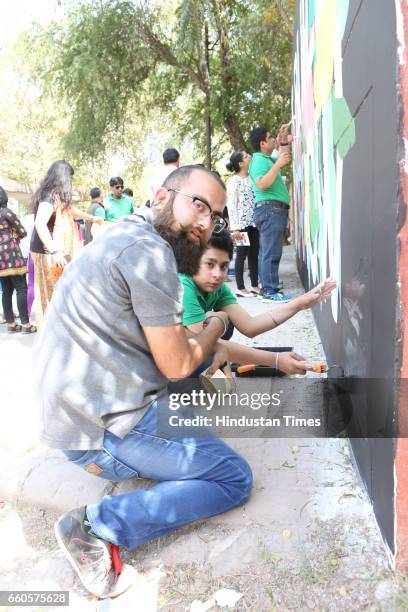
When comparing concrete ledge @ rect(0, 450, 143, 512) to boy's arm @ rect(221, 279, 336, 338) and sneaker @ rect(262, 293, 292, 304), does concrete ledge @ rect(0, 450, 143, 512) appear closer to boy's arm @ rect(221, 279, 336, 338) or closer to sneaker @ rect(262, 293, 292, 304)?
boy's arm @ rect(221, 279, 336, 338)

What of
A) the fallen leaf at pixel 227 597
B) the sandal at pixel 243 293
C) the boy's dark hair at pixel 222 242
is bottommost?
the fallen leaf at pixel 227 597

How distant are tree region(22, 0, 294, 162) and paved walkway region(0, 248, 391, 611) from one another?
8.86 meters

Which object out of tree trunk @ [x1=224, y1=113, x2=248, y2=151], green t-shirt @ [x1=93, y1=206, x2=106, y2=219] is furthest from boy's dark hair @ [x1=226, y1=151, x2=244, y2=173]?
tree trunk @ [x1=224, y1=113, x2=248, y2=151]

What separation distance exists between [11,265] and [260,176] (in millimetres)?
2690

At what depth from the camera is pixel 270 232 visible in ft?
18.1

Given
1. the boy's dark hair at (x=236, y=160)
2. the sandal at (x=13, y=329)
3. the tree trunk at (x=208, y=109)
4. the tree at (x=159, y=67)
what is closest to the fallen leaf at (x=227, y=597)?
the sandal at (x=13, y=329)

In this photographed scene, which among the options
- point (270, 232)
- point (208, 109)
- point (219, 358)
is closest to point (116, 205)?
point (270, 232)

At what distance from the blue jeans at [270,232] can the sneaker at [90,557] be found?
13.3ft

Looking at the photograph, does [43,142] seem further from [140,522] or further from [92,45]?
[140,522]

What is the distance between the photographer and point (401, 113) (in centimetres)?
134

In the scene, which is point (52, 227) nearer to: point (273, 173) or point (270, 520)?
point (273, 173)

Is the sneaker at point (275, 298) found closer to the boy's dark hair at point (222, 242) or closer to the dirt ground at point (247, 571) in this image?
the boy's dark hair at point (222, 242)

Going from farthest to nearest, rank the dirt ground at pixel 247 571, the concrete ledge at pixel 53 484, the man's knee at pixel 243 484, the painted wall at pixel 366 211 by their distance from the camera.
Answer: the concrete ledge at pixel 53 484 < the man's knee at pixel 243 484 < the dirt ground at pixel 247 571 < the painted wall at pixel 366 211

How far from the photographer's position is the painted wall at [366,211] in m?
1.48
